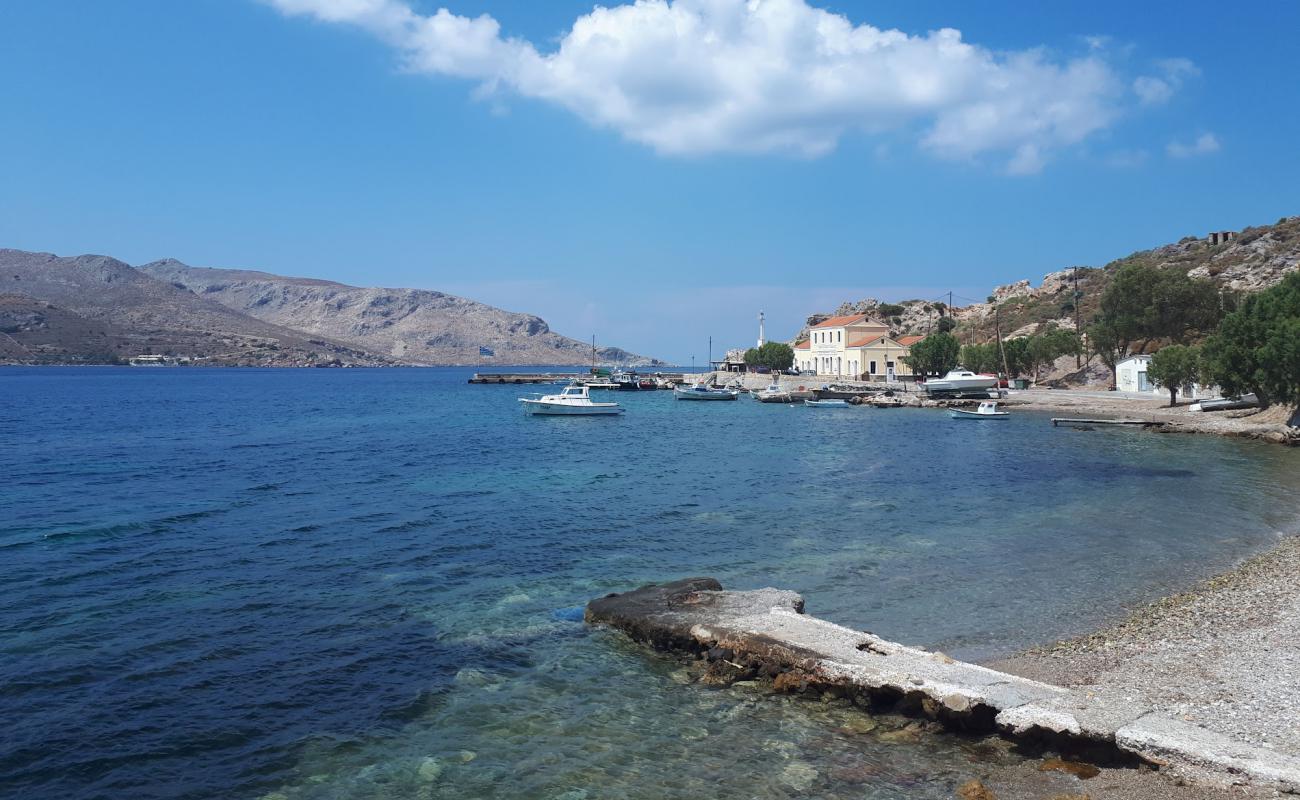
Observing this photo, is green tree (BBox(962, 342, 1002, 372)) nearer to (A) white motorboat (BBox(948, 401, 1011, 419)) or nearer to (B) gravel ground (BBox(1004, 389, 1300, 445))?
(B) gravel ground (BBox(1004, 389, 1300, 445))

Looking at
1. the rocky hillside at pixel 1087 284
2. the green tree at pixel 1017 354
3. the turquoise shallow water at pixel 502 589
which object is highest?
the rocky hillside at pixel 1087 284

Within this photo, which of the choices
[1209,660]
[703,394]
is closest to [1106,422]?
[1209,660]

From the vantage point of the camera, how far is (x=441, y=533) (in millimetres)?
21750

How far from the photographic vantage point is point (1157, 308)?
73.4 metres

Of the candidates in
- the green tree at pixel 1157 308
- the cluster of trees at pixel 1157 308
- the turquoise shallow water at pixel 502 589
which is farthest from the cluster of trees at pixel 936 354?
the turquoise shallow water at pixel 502 589

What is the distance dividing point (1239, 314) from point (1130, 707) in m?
44.8

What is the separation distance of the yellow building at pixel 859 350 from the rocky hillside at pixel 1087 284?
16275mm

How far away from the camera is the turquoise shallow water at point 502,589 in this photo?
9.37 meters

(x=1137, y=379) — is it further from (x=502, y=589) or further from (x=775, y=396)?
(x=502, y=589)

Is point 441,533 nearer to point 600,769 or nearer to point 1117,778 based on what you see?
point 600,769

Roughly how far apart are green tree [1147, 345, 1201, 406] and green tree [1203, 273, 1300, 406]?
8957 millimetres

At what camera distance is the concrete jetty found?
8.32 metres

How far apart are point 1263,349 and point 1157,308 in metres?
36.5

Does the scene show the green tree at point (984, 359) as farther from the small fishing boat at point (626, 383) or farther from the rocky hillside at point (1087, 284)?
the small fishing boat at point (626, 383)
